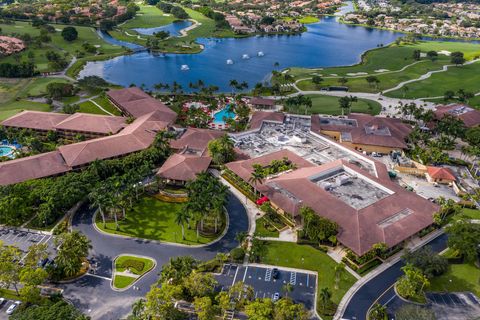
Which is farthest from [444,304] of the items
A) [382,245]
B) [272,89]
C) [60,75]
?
[60,75]

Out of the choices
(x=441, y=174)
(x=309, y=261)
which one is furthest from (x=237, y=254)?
(x=441, y=174)

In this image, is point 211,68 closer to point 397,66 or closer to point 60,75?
point 60,75

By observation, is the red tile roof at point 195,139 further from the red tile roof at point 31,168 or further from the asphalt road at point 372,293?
the asphalt road at point 372,293

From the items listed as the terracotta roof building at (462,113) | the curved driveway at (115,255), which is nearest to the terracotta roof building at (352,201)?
the curved driveway at (115,255)

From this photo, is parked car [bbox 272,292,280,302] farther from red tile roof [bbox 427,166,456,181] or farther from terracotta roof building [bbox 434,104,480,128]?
terracotta roof building [bbox 434,104,480,128]

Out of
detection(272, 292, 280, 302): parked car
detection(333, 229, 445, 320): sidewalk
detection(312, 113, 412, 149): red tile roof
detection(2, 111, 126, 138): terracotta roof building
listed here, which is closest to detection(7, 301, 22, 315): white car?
detection(272, 292, 280, 302): parked car

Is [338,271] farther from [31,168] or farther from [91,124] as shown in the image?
[91,124]
